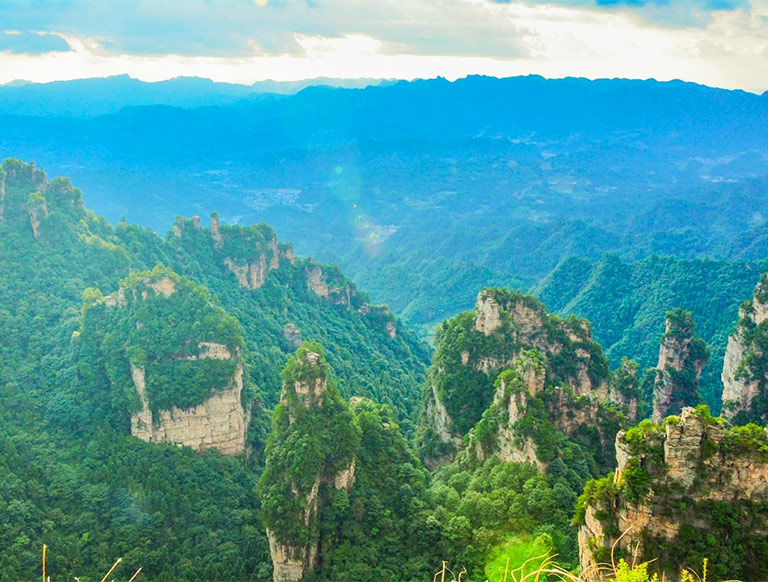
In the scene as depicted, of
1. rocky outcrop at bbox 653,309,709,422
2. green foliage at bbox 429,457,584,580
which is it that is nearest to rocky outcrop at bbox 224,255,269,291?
rocky outcrop at bbox 653,309,709,422

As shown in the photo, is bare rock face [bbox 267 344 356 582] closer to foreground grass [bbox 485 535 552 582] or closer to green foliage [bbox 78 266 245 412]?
green foliage [bbox 78 266 245 412]

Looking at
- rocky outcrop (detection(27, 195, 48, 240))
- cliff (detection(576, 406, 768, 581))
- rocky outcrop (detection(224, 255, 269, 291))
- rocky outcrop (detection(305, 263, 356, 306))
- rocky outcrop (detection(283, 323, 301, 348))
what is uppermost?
rocky outcrop (detection(27, 195, 48, 240))

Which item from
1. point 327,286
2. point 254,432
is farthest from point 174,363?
point 327,286

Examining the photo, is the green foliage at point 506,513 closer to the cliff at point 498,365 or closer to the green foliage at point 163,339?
the cliff at point 498,365

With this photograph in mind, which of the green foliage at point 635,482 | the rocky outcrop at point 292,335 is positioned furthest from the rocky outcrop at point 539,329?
the green foliage at point 635,482

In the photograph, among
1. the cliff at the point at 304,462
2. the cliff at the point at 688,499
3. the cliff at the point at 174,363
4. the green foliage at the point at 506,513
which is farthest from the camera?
the cliff at the point at 174,363

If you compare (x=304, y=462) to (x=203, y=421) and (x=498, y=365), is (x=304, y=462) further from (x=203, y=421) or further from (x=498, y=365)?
(x=498, y=365)
